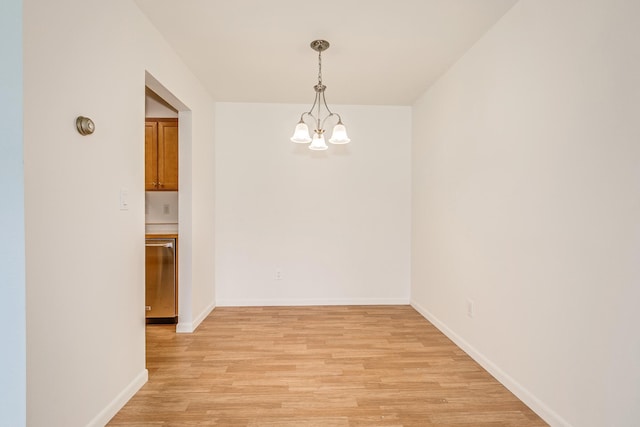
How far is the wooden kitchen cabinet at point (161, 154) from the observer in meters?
3.54

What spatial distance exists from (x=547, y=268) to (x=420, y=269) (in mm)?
2036

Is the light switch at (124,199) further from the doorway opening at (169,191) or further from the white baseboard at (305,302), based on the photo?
the white baseboard at (305,302)

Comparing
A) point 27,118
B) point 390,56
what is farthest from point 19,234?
point 390,56

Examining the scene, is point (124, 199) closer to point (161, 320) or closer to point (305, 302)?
point (161, 320)

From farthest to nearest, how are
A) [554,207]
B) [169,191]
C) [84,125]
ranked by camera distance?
[169,191] → [554,207] → [84,125]

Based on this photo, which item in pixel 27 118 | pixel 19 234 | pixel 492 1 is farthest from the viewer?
Answer: pixel 492 1

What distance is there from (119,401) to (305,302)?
243cm

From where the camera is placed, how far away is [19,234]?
62cm

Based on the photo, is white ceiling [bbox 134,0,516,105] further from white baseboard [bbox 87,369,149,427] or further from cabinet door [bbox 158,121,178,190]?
white baseboard [bbox 87,369,149,427]

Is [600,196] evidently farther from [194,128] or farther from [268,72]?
[194,128]

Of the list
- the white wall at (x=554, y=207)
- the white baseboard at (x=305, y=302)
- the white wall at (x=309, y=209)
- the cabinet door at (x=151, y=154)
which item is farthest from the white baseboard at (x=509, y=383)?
the cabinet door at (x=151, y=154)

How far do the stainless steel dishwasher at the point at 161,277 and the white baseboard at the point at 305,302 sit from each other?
79cm

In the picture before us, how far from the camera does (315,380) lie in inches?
87.4

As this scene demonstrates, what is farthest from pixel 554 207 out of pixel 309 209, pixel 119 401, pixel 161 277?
pixel 161 277
